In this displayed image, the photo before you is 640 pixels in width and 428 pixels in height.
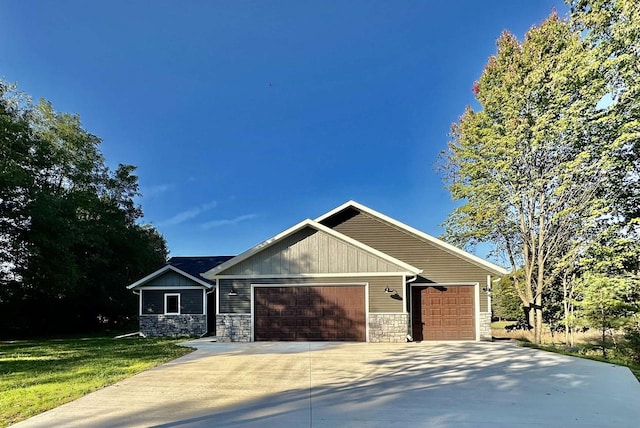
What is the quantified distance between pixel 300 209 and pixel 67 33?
1644 cm

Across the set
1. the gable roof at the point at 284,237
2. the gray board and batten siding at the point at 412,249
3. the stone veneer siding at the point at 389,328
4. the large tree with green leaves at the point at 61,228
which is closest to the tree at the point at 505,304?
the gray board and batten siding at the point at 412,249

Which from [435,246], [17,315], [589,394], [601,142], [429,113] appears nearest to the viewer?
[589,394]

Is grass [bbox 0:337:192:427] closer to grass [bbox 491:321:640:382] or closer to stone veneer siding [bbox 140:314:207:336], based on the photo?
stone veneer siding [bbox 140:314:207:336]

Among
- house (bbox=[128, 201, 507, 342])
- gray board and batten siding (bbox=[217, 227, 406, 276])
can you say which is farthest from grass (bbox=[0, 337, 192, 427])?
gray board and batten siding (bbox=[217, 227, 406, 276])

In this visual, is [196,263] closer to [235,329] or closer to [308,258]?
[235,329]

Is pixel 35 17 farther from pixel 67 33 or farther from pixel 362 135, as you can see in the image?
pixel 362 135

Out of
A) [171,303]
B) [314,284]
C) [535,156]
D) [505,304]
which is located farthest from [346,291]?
[505,304]

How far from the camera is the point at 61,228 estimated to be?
56.2 feet

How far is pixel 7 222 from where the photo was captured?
53.6 ft

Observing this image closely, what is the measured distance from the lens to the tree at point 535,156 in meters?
13.0

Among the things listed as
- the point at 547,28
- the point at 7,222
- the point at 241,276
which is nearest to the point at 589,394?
the point at 241,276

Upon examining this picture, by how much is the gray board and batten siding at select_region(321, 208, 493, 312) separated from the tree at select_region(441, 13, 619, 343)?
373 cm

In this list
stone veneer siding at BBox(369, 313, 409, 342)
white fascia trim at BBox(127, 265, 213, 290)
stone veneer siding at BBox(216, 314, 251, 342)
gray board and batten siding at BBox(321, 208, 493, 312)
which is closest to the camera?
stone veneer siding at BBox(369, 313, 409, 342)

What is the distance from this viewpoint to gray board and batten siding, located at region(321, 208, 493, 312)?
43.7 ft
